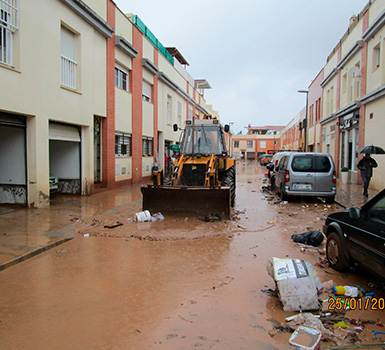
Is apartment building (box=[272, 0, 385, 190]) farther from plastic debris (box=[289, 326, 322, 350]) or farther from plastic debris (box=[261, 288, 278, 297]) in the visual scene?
plastic debris (box=[289, 326, 322, 350])

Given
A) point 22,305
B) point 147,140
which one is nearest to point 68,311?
point 22,305

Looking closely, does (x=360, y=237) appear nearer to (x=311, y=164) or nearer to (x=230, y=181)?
(x=230, y=181)

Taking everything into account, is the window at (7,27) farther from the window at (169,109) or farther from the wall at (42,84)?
the window at (169,109)

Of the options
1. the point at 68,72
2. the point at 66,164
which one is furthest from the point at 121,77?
the point at 66,164

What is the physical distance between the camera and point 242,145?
79438 millimetres

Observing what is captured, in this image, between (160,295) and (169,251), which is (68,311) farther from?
(169,251)

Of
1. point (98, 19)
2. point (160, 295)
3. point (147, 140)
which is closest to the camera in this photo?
point (160, 295)

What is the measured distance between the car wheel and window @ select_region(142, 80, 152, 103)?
53.5 ft

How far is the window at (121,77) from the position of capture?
15803mm

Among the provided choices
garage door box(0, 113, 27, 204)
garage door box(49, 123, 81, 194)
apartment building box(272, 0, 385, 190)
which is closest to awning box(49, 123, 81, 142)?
garage door box(49, 123, 81, 194)

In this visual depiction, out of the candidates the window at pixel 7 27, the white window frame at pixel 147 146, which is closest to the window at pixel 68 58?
the window at pixel 7 27

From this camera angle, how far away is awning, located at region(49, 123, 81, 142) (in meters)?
10.7

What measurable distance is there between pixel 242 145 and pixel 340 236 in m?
75.9
